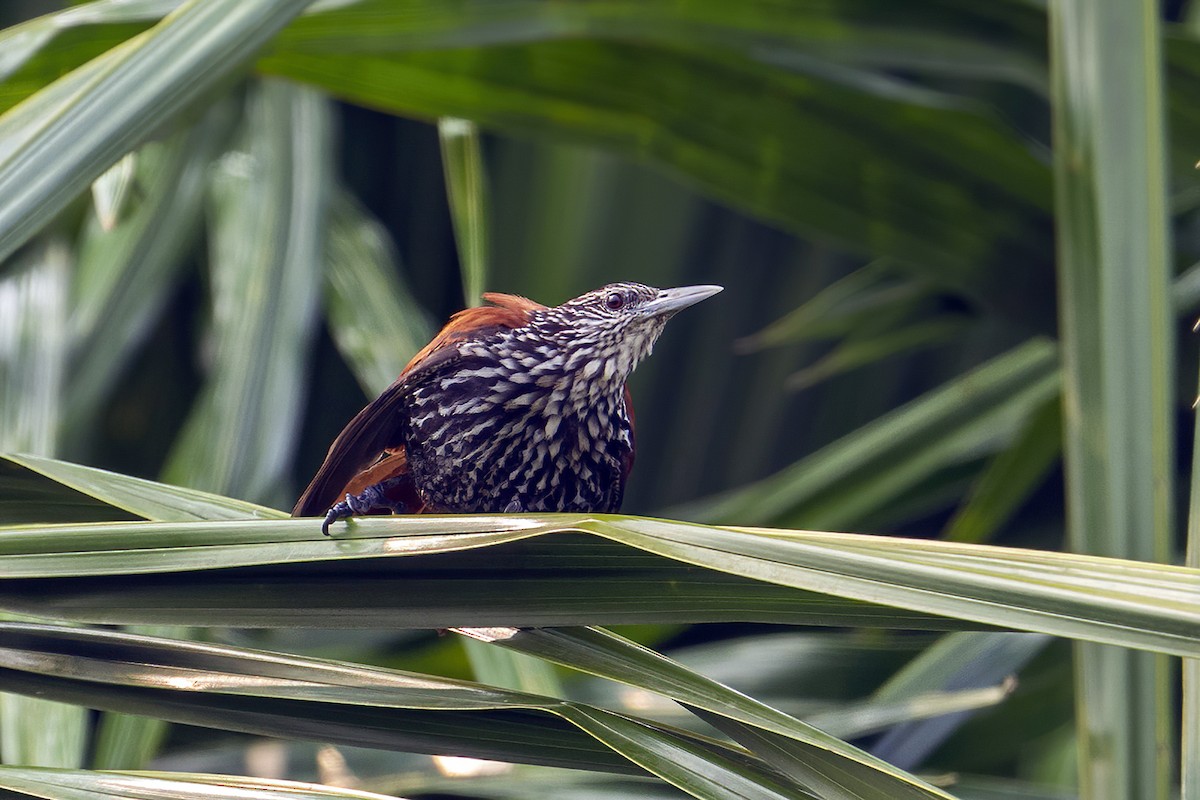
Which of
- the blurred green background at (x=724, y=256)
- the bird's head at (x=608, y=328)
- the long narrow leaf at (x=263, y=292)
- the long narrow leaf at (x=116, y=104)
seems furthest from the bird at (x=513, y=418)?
the long narrow leaf at (x=263, y=292)

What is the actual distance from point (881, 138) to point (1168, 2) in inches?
60.1

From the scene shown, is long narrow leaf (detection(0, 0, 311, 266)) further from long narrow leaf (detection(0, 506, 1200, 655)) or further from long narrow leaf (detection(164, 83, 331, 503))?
long narrow leaf (detection(164, 83, 331, 503))

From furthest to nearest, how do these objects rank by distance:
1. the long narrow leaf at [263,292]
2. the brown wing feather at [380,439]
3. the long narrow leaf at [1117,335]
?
the long narrow leaf at [263,292] < the brown wing feather at [380,439] < the long narrow leaf at [1117,335]

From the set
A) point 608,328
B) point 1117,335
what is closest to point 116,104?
point 608,328

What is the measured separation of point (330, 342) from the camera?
2.55 m

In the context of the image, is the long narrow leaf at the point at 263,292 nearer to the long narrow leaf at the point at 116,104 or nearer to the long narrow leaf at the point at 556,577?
the long narrow leaf at the point at 116,104

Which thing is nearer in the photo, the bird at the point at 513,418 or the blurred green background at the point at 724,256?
the blurred green background at the point at 724,256

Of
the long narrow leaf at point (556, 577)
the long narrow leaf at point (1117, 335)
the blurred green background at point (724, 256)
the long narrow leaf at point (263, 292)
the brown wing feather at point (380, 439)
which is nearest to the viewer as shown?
the long narrow leaf at point (556, 577)

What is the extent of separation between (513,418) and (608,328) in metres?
0.14

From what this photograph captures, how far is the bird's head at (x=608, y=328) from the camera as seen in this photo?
3.88ft

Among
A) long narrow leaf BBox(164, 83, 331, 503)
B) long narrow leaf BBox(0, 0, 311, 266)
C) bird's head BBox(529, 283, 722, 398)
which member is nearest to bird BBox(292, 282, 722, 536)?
bird's head BBox(529, 283, 722, 398)

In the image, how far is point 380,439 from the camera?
3.68 feet

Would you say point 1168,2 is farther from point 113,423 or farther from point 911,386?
point 113,423

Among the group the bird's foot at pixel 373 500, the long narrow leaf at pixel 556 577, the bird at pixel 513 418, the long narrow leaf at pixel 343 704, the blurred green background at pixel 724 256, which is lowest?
the long narrow leaf at pixel 343 704
